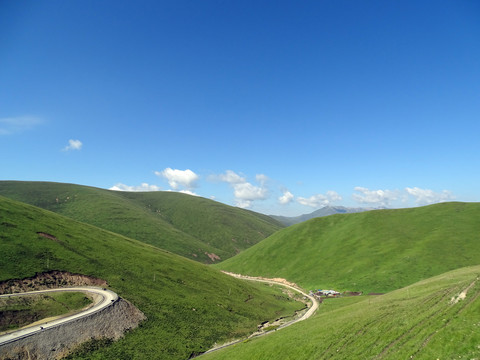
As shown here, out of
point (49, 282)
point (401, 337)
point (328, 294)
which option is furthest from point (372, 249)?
point (49, 282)

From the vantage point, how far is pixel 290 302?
9919cm

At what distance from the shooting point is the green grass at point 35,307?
44719 millimetres

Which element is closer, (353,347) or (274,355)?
(353,347)

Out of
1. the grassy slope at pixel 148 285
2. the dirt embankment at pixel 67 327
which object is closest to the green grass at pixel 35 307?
the dirt embankment at pixel 67 327

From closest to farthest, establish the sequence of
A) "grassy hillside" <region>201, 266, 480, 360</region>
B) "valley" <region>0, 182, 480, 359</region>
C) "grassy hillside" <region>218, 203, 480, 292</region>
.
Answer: "grassy hillside" <region>201, 266, 480, 360</region>, "valley" <region>0, 182, 480, 359</region>, "grassy hillside" <region>218, 203, 480, 292</region>

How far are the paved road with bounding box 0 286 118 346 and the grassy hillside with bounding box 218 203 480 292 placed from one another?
90.7 meters

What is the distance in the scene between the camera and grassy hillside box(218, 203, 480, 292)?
111m

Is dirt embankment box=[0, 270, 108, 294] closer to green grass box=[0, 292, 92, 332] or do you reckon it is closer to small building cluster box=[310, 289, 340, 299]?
green grass box=[0, 292, 92, 332]

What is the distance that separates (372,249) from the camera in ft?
445

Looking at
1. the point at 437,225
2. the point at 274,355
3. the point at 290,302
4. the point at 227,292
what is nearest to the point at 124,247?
the point at 227,292

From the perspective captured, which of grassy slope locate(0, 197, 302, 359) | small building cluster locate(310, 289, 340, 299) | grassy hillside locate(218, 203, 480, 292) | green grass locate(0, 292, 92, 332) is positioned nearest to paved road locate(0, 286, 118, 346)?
green grass locate(0, 292, 92, 332)

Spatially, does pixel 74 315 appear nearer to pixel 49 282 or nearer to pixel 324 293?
pixel 49 282

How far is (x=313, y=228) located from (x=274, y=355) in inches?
5981

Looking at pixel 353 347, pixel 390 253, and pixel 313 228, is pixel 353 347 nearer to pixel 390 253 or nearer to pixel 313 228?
pixel 390 253
